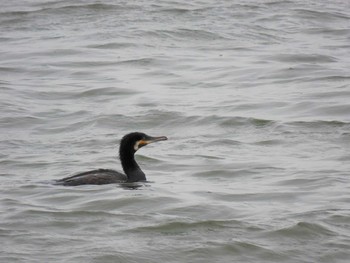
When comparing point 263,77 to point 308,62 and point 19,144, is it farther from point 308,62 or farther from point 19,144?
point 19,144

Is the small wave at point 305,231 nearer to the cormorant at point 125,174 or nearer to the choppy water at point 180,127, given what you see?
the choppy water at point 180,127

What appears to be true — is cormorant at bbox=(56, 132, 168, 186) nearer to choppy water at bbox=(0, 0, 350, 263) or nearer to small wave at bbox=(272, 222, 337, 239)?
choppy water at bbox=(0, 0, 350, 263)

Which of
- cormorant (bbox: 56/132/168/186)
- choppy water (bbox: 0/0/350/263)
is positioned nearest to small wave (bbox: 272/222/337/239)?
choppy water (bbox: 0/0/350/263)

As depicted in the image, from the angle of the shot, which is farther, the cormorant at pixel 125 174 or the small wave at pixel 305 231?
the cormorant at pixel 125 174

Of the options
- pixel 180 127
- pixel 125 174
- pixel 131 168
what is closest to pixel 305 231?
pixel 131 168

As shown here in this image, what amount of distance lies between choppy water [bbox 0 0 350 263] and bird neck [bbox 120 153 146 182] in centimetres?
22

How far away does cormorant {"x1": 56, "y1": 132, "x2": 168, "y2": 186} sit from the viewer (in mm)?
13945

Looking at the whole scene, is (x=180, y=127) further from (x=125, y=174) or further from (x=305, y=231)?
(x=305, y=231)

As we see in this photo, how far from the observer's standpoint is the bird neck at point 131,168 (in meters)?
14.4

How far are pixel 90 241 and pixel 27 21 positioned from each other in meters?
15.7

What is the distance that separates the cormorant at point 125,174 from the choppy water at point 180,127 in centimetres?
17

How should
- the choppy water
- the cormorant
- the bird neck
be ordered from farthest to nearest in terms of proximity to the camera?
the bird neck < the cormorant < the choppy water

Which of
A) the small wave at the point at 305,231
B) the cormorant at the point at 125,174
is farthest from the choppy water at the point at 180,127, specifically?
the cormorant at the point at 125,174

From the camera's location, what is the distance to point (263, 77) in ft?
70.6
